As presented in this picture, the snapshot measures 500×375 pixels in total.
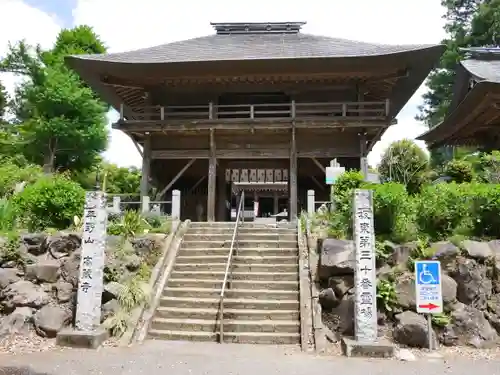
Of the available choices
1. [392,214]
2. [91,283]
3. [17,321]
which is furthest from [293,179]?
[17,321]

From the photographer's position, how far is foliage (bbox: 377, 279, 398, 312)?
8.02 meters

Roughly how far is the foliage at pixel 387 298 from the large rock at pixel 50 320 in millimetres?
6058

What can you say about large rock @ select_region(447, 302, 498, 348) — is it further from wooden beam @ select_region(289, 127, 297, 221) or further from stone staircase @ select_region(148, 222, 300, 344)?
wooden beam @ select_region(289, 127, 297, 221)

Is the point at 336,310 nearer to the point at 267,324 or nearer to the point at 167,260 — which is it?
the point at 267,324

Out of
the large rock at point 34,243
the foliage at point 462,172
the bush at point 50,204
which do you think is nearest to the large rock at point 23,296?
the large rock at point 34,243

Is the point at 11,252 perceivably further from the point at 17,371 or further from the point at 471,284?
the point at 471,284

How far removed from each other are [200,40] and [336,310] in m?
15.2

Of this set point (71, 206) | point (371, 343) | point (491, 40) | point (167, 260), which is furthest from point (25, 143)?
point (491, 40)

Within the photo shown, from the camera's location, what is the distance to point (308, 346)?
748cm

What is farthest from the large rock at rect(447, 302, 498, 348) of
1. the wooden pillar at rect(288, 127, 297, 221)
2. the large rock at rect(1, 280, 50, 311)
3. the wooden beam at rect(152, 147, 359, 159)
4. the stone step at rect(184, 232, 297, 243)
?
the wooden beam at rect(152, 147, 359, 159)

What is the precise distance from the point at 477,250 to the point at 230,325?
519 cm

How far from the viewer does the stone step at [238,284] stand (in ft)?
30.1

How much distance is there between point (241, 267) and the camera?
32.1ft

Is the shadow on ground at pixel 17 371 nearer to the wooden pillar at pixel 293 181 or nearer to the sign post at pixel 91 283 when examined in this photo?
the sign post at pixel 91 283
